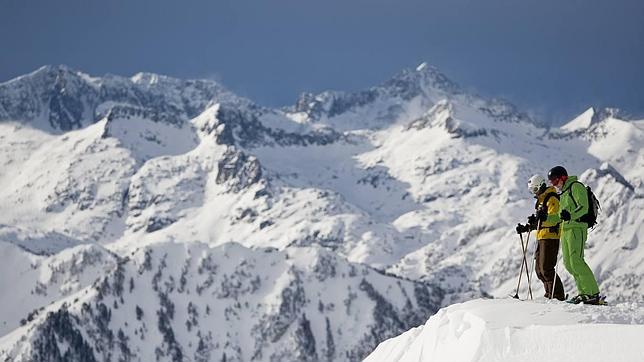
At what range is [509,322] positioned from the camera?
60.6 feet

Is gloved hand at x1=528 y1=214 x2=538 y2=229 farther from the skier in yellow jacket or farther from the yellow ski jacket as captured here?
the yellow ski jacket

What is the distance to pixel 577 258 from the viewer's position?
22.1 meters

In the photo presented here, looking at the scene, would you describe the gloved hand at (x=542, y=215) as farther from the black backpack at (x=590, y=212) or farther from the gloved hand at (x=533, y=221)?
the black backpack at (x=590, y=212)

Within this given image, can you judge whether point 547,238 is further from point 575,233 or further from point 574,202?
point 574,202

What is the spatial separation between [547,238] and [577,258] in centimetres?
184

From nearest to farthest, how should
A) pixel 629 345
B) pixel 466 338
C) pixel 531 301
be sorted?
pixel 629 345
pixel 466 338
pixel 531 301

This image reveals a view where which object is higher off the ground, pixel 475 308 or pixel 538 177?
pixel 538 177

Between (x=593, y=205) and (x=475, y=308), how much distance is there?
4149 mm

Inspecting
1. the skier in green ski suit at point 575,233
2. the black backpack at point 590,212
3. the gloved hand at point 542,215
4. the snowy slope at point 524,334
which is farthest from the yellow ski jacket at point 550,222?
the snowy slope at point 524,334

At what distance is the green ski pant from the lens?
21.9 m

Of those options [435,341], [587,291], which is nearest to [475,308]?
[435,341]

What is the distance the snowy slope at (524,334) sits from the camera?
51.3 ft

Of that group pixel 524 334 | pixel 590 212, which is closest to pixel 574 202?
pixel 590 212

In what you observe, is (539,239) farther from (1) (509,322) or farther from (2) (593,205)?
(1) (509,322)
